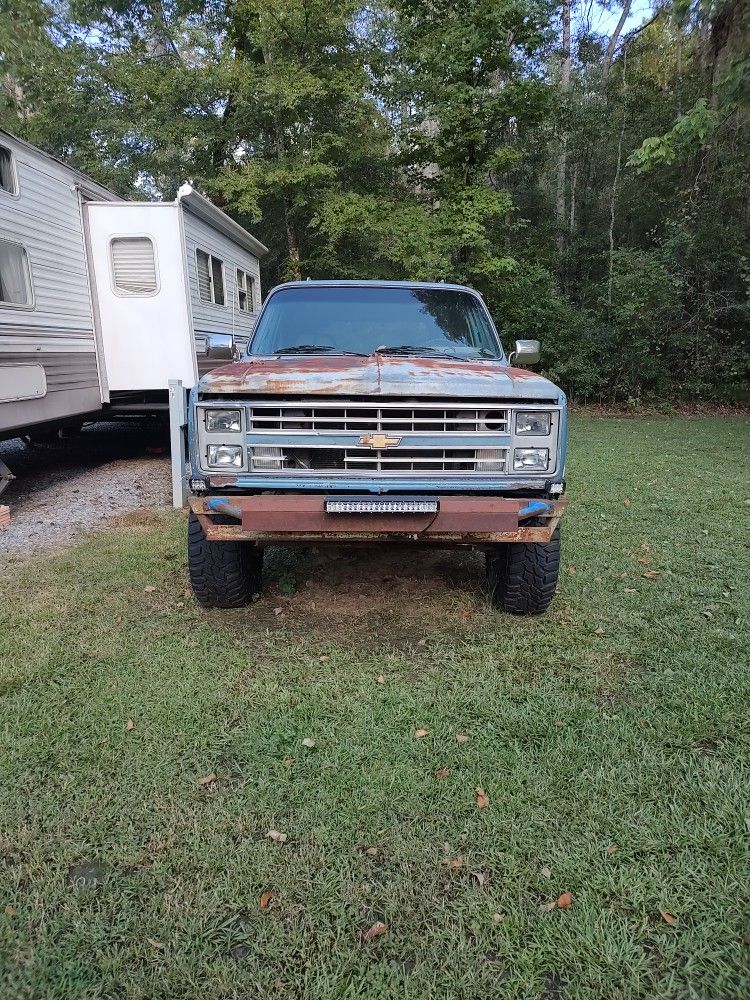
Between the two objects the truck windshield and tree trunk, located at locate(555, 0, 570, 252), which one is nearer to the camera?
the truck windshield

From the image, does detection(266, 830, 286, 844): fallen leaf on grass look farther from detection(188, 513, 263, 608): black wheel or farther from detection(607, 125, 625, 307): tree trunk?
detection(607, 125, 625, 307): tree trunk

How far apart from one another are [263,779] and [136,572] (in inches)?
100

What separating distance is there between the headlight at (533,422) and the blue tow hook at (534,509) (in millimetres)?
361

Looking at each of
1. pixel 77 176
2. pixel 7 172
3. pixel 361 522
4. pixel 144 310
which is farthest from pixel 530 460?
pixel 77 176

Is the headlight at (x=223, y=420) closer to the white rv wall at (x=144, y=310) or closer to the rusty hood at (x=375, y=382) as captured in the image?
the rusty hood at (x=375, y=382)

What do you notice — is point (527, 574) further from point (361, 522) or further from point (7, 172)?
point (7, 172)

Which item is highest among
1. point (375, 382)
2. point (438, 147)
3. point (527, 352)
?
point (438, 147)

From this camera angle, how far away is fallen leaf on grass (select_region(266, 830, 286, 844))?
2.21 metres

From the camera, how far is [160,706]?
9.82 ft

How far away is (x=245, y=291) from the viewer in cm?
1167

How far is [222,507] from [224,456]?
0.26 m

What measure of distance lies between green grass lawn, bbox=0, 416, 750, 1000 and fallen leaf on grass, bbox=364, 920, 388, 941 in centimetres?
1


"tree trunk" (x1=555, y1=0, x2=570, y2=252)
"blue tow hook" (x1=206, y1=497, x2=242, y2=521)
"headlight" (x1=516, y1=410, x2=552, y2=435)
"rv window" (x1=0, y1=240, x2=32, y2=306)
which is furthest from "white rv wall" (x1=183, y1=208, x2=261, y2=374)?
"tree trunk" (x1=555, y1=0, x2=570, y2=252)

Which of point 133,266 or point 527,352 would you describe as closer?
point 527,352
